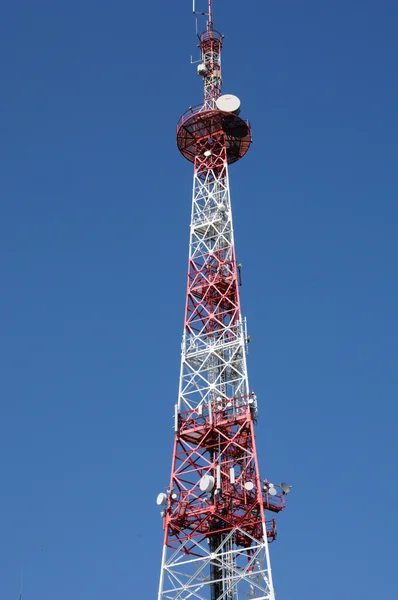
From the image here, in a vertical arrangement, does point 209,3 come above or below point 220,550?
above

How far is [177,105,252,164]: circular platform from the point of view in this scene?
3757 inches

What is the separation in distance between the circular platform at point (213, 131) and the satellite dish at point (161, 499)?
1221 inches

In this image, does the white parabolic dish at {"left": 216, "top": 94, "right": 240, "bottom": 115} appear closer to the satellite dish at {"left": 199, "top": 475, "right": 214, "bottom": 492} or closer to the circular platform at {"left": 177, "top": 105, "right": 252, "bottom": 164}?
the circular platform at {"left": 177, "top": 105, "right": 252, "bottom": 164}

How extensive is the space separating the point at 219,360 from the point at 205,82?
89.1ft

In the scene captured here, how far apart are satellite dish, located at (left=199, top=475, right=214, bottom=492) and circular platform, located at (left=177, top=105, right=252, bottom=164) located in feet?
102

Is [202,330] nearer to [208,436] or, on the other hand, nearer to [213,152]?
[208,436]

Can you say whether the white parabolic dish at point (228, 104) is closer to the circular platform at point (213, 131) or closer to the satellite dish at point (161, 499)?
the circular platform at point (213, 131)

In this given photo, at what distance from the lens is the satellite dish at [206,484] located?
76.9m

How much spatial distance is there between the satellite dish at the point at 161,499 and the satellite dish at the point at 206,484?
10.3 ft

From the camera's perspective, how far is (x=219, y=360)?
85.4 m

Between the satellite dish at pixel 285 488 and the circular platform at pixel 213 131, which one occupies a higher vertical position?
the circular platform at pixel 213 131

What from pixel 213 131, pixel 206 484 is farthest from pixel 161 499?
pixel 213 131

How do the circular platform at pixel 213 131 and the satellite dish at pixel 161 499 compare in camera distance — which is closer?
the satellite dish at pixel 161 499

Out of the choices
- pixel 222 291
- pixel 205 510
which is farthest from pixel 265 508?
pixel 222 291
